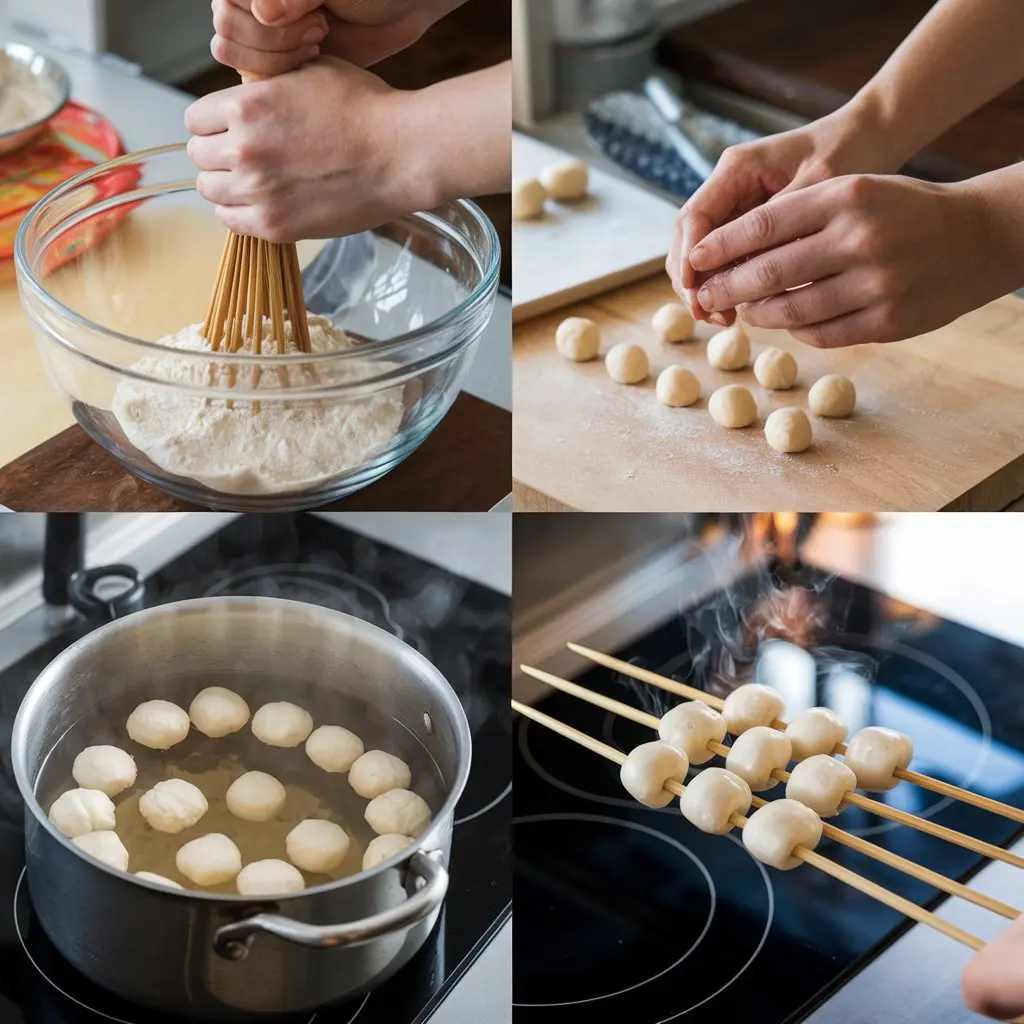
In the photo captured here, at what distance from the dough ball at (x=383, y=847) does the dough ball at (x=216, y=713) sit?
105 millimetres

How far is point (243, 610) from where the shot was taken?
0.61m

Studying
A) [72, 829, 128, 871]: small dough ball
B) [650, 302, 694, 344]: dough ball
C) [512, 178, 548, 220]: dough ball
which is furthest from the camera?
[512, 178, 548, 220]: dough ball

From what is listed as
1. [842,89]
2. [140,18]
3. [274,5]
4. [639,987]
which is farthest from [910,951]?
[842,89]

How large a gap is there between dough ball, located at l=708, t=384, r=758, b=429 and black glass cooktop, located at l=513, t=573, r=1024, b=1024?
0.35ft

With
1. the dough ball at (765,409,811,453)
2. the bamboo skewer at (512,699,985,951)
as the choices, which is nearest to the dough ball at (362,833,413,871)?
the bamboo skewer at (512,699,985,951)

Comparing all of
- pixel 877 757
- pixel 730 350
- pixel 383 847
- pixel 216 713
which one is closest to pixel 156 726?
pixel 216 713

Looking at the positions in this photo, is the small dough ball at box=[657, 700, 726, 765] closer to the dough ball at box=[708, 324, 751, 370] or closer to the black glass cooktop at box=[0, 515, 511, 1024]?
the black glass cooktop at box=[0, 515, 511, 1024]

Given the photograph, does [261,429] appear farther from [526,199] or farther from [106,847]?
[526,199]

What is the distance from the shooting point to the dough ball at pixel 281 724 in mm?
609

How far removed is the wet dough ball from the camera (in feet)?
1.84

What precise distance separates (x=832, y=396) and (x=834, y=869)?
0.37 metres

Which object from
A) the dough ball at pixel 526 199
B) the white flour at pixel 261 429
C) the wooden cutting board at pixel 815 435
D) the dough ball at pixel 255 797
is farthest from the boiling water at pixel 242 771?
the dough ball at pixel 526 199

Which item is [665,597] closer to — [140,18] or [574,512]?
[574,512]

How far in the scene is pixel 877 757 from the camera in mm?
596
